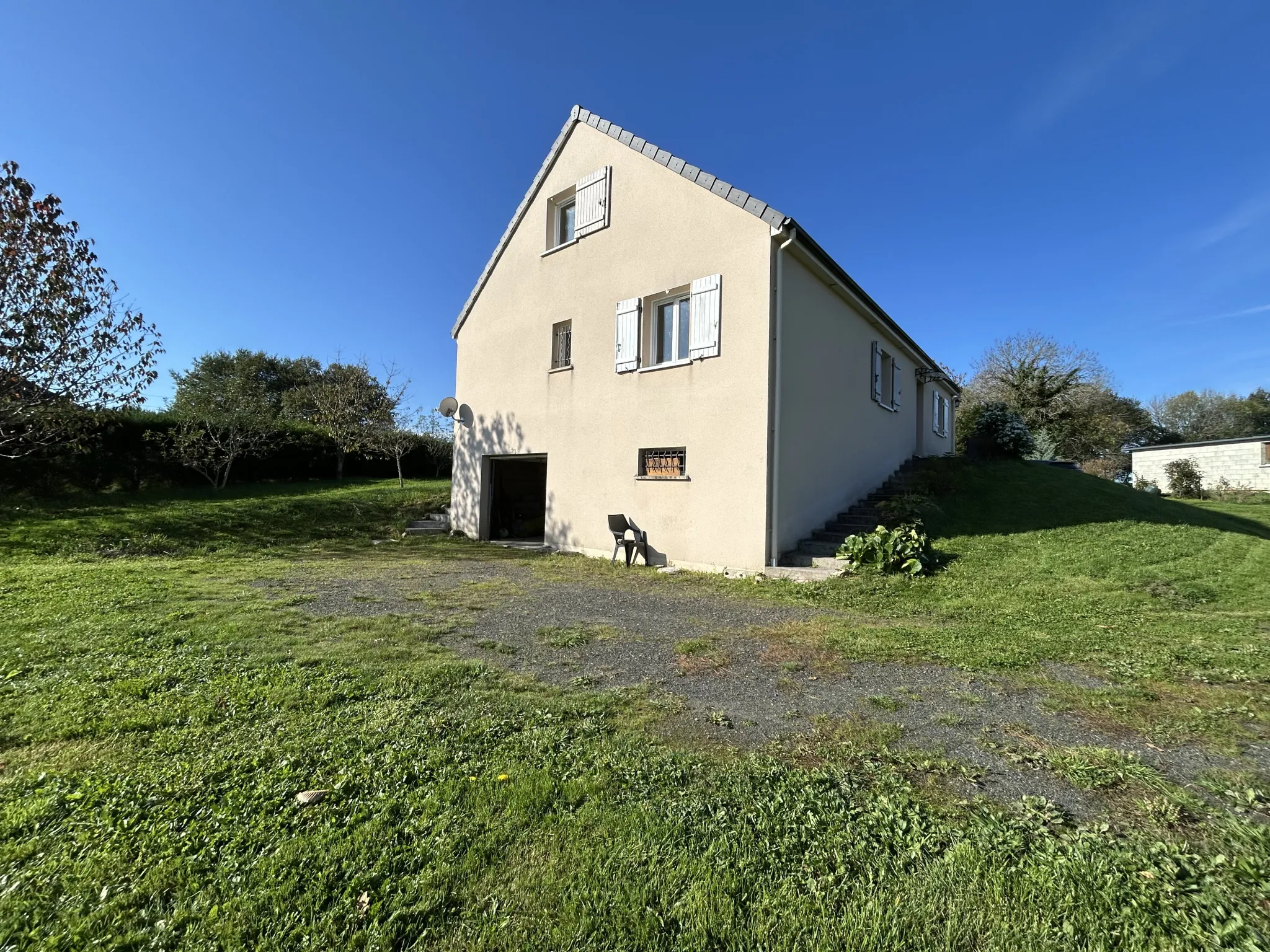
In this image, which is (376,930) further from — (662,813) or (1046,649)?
(1046,649)

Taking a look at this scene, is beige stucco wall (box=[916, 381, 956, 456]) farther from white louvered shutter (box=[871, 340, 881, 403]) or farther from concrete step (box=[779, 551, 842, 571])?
concrete step (box=[779, 551, 842, 571])

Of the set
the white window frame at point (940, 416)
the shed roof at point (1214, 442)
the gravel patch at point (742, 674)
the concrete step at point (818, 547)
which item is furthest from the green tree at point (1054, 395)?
the gravel patch at point (742, 674)

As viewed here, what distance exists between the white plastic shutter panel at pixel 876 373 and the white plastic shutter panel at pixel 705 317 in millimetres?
5133

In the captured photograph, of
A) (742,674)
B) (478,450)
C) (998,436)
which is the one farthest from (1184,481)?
(742,674)

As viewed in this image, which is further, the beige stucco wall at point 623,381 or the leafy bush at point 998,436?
the leafy bush at point 998,436

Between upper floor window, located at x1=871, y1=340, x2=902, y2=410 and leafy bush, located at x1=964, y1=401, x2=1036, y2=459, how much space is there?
5.31 meters

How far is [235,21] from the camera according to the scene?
8250 millimetres

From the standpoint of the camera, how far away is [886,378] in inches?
519

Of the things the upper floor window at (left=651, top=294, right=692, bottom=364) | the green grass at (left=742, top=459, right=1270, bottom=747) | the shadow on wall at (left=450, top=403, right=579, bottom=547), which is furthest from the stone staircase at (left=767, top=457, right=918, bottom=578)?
the shadow on wall at (left=450, top=403, right=579, bottom=547)

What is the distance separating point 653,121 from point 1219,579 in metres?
12.0

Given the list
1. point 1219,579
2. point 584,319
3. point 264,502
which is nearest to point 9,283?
point 264,502

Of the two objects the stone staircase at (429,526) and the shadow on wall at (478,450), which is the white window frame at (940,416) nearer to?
the shadow on wall at (478,450)

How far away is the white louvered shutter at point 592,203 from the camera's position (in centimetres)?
1068

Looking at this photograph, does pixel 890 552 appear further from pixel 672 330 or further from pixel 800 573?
pixel 672 330
